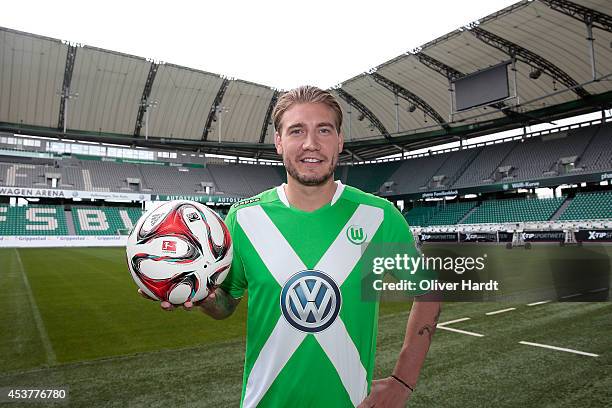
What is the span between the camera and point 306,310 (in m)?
1.92

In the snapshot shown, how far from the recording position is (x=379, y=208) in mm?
2205

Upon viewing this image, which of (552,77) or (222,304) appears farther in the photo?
(552,77)

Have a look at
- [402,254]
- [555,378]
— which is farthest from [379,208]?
[555,378]

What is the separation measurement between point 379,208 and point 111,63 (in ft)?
118

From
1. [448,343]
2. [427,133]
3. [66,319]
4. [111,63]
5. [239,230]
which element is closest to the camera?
[239,230]

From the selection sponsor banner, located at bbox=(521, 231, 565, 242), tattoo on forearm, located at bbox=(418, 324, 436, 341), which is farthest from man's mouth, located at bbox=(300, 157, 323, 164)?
sponsor banner, located at bbox=(521, 231, 565, 242)

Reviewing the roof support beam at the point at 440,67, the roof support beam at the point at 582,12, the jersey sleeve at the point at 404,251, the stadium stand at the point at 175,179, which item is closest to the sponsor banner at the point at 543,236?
the roof support beam at the point at 440,67

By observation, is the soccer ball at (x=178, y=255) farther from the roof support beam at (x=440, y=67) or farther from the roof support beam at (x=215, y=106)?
the roof support beam at (x=215, y=106)

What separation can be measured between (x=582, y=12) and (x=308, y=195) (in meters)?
27.8

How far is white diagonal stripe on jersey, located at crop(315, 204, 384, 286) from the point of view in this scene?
6.49 feet

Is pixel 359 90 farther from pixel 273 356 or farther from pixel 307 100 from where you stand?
pixel 273 356

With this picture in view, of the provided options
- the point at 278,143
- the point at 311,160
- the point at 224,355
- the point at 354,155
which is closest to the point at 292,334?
the point at 311,160

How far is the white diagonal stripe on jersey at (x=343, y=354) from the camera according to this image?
1888 mm

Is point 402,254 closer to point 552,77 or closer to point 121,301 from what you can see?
point 121,301
